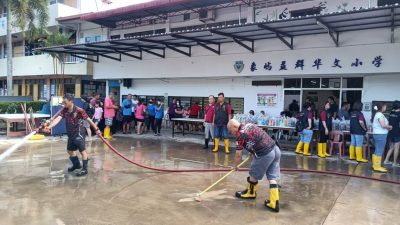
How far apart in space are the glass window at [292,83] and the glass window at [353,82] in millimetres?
1624

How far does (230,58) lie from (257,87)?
160cm

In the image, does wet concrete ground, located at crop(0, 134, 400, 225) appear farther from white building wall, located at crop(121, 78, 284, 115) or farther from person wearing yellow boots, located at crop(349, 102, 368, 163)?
white building wall, located at crop(121, 78, 284, 115)

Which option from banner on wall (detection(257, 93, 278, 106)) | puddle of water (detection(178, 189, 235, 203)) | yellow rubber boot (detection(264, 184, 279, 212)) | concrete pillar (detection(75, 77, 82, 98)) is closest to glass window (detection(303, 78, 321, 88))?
banner on wall (detection(257, 93, 278, 106))

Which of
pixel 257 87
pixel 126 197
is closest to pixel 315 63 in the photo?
pixel 257 87

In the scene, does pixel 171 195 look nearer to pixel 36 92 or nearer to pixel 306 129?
pixel 306 129

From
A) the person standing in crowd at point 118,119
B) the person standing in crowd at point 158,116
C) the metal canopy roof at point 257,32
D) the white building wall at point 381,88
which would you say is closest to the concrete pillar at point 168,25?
the metal canopy roof at point 257,32

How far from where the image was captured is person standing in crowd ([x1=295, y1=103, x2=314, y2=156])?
385 inches

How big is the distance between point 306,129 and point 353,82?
340 centimetres

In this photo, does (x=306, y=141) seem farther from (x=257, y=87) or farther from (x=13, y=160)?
(x=13, y=160)

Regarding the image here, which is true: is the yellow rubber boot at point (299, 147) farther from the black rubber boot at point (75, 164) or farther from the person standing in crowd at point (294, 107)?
the black rubber boot at point (75, 164)

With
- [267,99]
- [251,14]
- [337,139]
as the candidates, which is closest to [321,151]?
[337,139]

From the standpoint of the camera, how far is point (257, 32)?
11.7 metres

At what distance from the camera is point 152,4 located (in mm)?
14867

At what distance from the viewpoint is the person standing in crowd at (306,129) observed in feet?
32.1
